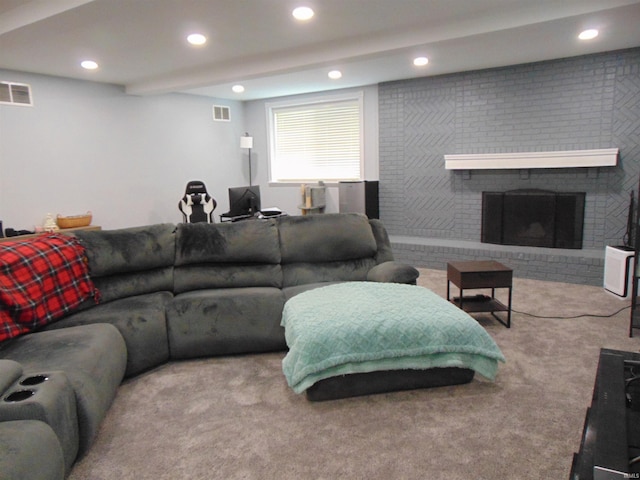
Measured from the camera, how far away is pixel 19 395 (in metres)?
1.72

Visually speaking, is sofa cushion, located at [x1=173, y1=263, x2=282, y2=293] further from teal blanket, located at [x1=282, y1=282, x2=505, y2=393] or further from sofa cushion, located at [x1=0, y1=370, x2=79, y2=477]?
sofa cushion, located at [x1=0, y1=370, x2=79, y2=477]

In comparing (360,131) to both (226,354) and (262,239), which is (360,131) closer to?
(262,239)

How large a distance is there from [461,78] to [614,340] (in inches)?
142

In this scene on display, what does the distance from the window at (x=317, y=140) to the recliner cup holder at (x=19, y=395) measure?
17.9 ft

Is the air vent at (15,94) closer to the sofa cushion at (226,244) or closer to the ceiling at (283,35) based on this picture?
the ceiling at (283,35)

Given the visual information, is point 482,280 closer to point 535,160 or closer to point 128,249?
point 535,160

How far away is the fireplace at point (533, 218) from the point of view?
4984 millimetres

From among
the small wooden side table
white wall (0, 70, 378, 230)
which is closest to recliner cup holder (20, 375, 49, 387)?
the small wooden side table

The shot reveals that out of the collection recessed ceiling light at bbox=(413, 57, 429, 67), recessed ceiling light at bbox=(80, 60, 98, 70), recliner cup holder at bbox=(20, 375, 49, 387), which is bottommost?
recliner cup holder at bbox=(20, 375, 49, 387)

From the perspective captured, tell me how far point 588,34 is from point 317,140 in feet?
13.3

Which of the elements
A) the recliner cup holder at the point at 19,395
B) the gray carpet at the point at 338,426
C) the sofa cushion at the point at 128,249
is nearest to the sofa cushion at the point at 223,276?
the sofa cushion at the point at 128,249

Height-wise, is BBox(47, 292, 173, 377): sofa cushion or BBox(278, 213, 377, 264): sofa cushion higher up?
BBox(278, 213, 377, 264): sofa cushion

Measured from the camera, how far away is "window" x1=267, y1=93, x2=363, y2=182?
6684 millimetres

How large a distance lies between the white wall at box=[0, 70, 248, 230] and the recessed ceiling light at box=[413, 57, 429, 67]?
3.45m
